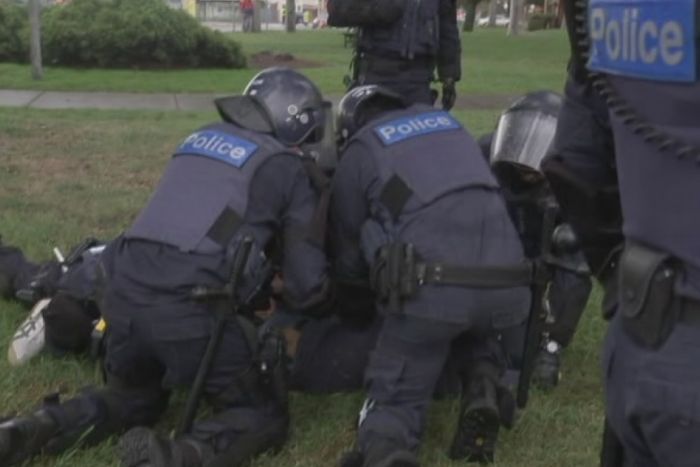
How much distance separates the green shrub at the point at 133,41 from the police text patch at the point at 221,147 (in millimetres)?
14303

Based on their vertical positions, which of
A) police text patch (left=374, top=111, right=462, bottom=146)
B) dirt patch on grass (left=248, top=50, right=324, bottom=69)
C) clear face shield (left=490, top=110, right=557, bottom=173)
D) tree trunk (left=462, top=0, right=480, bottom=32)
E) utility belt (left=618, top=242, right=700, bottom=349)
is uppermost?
utility belt (left=618, top=242, right=700, bottom=349)

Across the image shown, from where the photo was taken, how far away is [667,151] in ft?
6.09

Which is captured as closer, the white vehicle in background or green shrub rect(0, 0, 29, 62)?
green shrub rect(0, 0, 29, 62)

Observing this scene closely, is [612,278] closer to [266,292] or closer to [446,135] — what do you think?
[446,135]

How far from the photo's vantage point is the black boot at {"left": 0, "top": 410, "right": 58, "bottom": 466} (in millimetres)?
3773

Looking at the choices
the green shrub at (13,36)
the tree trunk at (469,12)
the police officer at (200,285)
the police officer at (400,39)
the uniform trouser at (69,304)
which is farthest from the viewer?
the tree trunk at (469,12)

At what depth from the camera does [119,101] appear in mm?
14258

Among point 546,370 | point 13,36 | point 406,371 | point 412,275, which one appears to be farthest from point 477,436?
point 13,36

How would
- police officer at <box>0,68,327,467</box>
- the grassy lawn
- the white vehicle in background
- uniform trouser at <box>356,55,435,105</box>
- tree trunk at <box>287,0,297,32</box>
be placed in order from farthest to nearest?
1. the white vehicle in background
2. tree trunk at <box>287,0,297,32</box>
3. the grassy lawn
4. uniform trouser at <box>356,55,435,105</box>
5. police officer at <box>0,68,327,467</box>

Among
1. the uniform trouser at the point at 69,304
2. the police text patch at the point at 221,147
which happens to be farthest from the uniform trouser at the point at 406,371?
the uniform trouser at the point at 69,304

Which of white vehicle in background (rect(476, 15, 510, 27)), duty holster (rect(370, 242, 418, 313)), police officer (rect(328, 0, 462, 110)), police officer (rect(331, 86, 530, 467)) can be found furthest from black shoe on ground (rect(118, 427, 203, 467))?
white vehicle in background (rect(476, 15, 510, 27))

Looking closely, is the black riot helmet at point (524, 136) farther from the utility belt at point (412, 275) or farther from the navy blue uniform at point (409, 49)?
the navy blue uniform at point (409, 49)

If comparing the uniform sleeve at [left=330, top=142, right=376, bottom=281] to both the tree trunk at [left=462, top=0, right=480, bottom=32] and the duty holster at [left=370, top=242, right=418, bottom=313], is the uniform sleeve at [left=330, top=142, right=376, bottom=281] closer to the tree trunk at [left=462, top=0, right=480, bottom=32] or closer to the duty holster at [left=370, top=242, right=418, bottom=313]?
the duty holster at [left=370, top=242, right=418, bottom=313]

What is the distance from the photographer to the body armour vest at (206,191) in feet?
13.4
